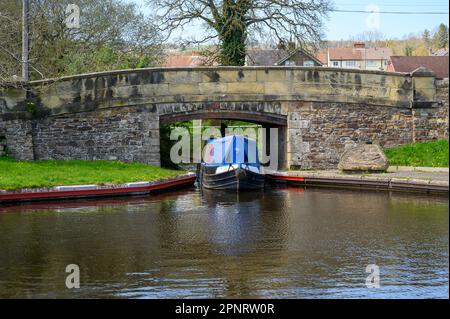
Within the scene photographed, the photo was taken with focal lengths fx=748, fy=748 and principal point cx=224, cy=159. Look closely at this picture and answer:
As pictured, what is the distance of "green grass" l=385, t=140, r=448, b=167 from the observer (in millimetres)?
23297

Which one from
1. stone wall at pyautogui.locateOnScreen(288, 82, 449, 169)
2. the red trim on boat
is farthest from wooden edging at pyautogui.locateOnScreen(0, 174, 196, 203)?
stone wall at pyautogui.locateOnScreen(288, 82, 449, 169)

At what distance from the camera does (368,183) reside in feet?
68.8

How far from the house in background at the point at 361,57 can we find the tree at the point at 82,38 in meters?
39.9

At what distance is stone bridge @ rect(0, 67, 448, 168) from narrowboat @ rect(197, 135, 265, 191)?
137cm

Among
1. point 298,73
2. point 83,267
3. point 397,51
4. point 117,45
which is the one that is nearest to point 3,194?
point 83,267

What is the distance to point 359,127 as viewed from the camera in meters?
24.6

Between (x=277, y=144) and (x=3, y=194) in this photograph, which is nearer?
(x=3, y=194)

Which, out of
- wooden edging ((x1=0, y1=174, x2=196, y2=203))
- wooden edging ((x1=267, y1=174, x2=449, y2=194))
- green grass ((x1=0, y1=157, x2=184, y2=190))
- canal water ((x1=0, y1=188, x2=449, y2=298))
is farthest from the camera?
green grass ((x1=0, y1=157, x2=184, y2=190))

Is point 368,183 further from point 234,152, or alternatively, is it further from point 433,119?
point 433,119

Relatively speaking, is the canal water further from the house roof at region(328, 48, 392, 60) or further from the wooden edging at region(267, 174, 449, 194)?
the house roof at region(328, 48, 392, 60)

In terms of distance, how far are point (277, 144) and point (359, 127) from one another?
115 inches

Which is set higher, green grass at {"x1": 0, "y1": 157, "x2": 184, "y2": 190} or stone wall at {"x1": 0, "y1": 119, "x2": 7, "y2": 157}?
stone wall at {"x1": 0, "y1": 119, "x2": 7, "y2": 157}
